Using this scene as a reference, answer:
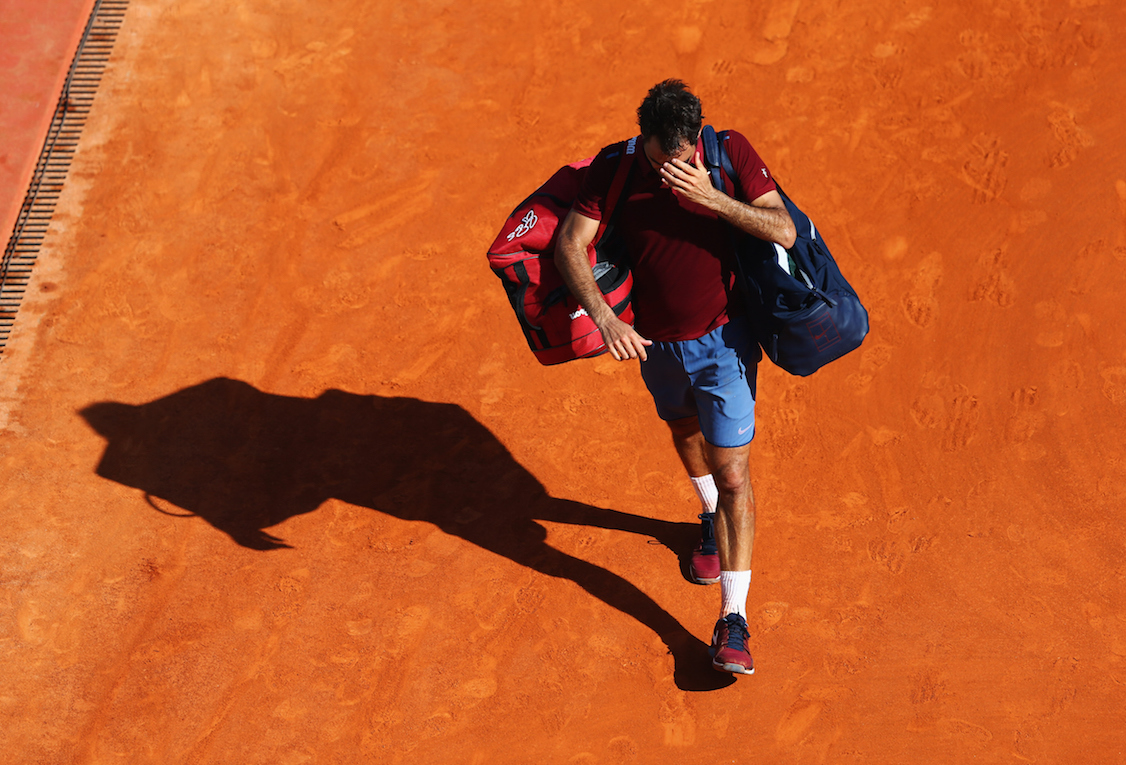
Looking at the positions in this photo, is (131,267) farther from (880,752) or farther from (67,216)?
(880,752)

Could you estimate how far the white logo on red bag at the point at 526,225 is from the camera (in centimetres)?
443

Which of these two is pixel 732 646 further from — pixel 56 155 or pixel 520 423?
pixel 56 155

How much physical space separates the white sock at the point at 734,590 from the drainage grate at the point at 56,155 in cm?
520

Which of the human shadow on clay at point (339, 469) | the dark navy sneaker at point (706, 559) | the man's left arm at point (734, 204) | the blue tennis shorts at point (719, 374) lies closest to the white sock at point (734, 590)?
the dark navy sneaker at point (706, 559)

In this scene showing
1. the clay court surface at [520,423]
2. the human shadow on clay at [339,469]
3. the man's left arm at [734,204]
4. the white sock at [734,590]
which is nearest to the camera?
the man's left arm at [734,204]

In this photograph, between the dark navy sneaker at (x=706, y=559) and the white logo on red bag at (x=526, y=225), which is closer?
the white logo on red bag at (x=526, y=225)

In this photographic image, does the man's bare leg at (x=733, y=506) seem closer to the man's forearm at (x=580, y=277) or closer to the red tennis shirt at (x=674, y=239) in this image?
the red tennis shirt at (x=674, y=239)

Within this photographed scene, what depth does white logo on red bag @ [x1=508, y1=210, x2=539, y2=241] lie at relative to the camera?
4.43 m

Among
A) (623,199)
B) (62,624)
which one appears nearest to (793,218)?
(623,199)

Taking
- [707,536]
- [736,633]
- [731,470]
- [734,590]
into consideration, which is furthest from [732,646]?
[731,470]

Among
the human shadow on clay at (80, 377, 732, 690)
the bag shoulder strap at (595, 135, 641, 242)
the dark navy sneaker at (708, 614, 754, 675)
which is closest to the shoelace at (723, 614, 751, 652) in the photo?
the dark navy sneaker at (708, 614, 754, 675)

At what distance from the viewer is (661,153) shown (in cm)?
391

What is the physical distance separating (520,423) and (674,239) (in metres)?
2.33

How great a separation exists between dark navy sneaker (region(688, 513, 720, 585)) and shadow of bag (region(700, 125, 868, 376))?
1428mm
